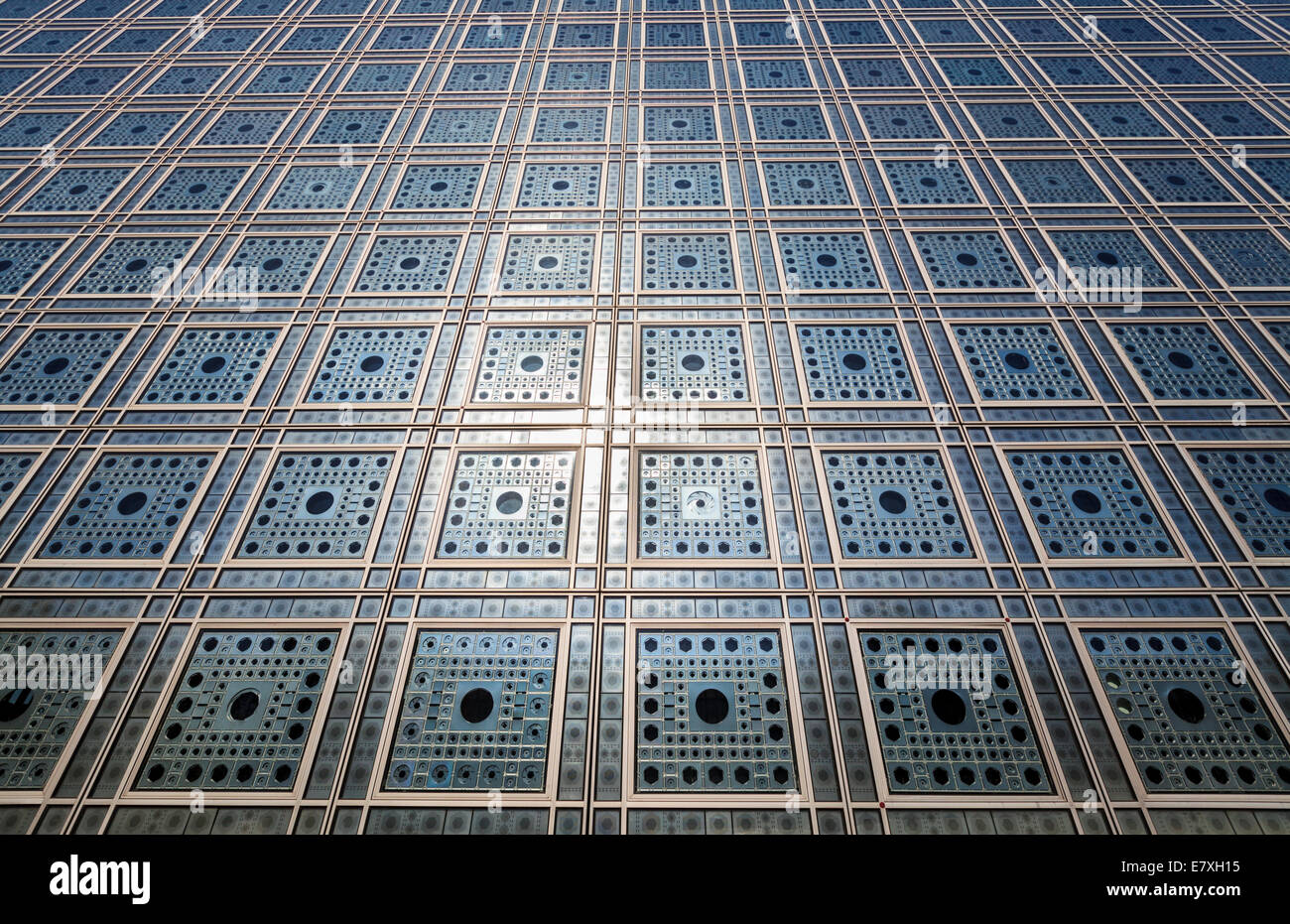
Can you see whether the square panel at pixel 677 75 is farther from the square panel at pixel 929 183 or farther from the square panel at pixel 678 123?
the square panel at pixel 929 183

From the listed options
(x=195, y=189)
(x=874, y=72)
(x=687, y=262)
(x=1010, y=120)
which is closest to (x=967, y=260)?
(x=687, y=262)

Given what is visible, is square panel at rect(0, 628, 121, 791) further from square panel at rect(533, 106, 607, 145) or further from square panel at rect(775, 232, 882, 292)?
square panel at rect(533, 106, 607, 145)

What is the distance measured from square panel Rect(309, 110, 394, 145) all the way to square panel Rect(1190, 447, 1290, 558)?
13460mm

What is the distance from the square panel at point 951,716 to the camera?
553cm

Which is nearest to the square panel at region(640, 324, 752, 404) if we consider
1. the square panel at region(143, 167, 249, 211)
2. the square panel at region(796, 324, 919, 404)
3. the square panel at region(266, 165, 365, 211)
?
the square panel at region(796, 324, 919, 404)

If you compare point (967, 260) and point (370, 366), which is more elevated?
point (967, 260)

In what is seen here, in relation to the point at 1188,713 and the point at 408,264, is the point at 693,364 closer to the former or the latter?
the point at 408,264

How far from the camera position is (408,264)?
9.96 m

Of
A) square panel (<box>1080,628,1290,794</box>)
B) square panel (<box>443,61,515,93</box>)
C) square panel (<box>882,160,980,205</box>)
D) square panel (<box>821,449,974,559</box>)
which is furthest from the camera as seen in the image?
square panel (<box>443,61,515,93</box>)

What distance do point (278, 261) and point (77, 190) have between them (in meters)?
4.52

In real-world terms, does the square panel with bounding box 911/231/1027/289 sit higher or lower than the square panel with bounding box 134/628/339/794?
higher

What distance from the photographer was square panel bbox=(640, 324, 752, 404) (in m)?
8.30

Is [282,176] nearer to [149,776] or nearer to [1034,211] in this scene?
[149,776]
